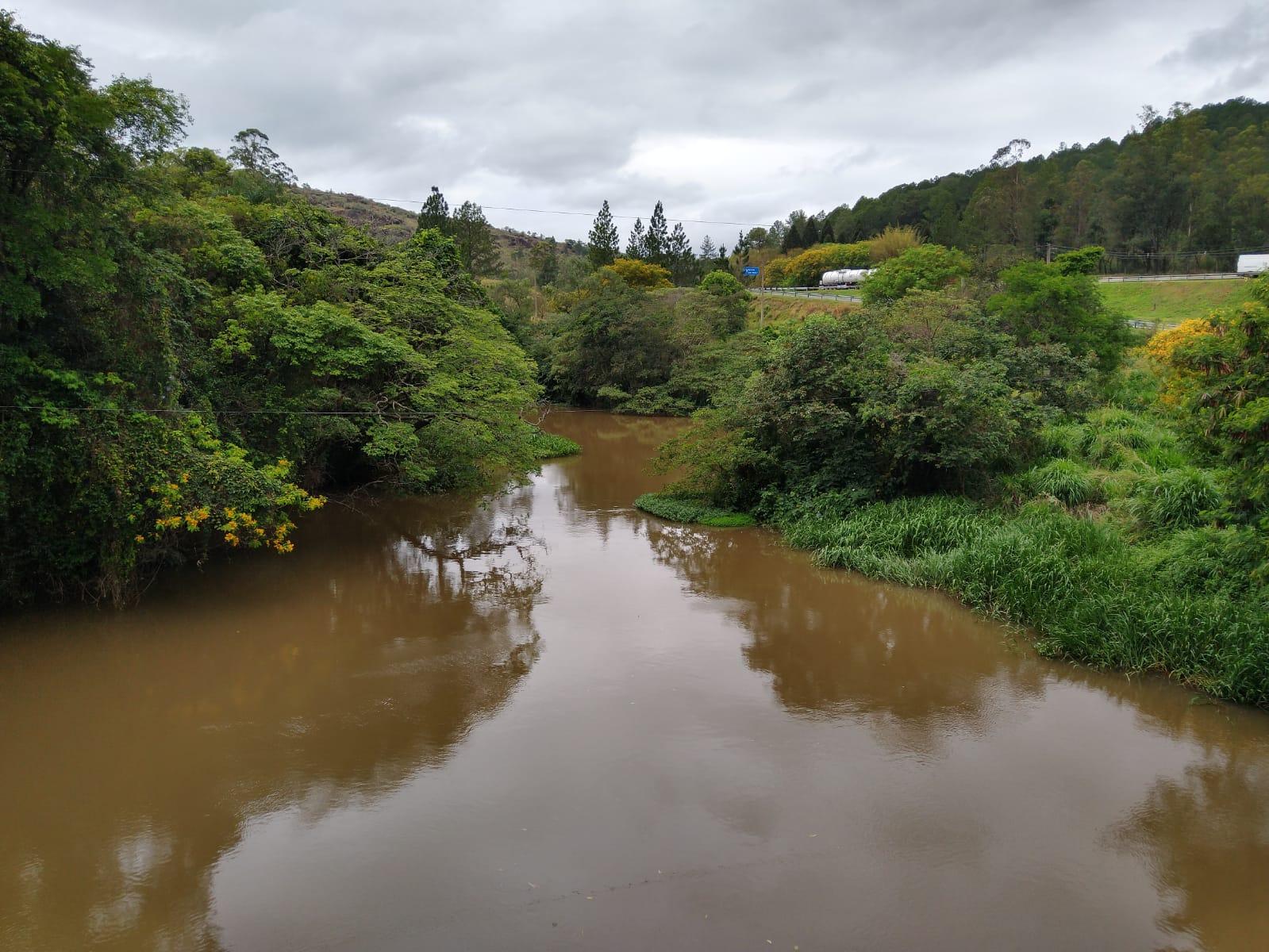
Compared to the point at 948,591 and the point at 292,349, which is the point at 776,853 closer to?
the point at 948,591

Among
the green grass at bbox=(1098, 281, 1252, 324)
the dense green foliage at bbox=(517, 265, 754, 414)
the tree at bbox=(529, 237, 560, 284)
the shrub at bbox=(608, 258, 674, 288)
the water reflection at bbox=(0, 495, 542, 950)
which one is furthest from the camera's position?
the tree at bbox=(529, 237, 560, 284)

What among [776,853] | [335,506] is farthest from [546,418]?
[776,853]

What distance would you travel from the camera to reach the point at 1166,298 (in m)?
38.3

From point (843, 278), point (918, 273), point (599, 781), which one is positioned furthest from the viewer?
point (843, 278)

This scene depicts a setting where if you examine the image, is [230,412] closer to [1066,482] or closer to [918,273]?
[1066,482]

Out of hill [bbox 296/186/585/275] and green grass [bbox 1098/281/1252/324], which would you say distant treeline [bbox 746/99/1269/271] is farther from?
hill [bbox 296/186/585/275]

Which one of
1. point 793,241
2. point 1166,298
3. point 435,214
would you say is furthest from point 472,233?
point 1166,298

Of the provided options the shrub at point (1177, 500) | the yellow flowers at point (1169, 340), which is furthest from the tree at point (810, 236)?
the shrub at point (1177, 500)

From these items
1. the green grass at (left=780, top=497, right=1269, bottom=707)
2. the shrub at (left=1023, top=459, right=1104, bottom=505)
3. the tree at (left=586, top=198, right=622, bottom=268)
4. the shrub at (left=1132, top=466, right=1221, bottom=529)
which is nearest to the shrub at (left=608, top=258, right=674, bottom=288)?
the tree at (left=586, top=198, right=622, bottom=268)

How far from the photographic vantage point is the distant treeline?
148 feet

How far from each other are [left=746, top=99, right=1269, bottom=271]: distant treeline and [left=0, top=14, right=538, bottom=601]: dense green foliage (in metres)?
34.3

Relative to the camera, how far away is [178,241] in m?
14.5

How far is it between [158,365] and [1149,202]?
54.8 meters

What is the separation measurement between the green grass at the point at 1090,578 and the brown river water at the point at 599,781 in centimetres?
41
